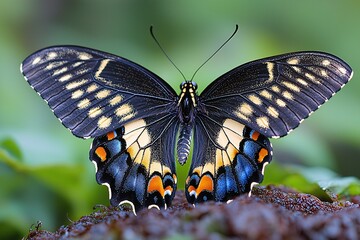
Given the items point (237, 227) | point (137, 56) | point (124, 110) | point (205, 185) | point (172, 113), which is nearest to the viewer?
point (237, 227)

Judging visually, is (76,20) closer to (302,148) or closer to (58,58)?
(302,148)

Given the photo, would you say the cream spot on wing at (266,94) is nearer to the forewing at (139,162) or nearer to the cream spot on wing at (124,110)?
the forewing at (139,162)

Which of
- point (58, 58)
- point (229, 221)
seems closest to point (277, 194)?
point (229, 221)

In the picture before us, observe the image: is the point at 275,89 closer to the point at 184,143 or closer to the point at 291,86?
the point at 291,86

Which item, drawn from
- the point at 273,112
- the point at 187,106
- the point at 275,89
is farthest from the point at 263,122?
the point at 187,106

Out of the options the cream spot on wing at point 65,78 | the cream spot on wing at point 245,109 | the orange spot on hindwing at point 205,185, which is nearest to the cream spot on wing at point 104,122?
the cream spot on wing at point 65,78

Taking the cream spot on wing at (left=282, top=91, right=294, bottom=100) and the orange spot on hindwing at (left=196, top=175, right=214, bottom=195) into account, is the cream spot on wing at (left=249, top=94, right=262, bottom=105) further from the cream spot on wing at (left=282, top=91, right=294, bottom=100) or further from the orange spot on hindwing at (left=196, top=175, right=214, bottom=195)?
the orange spot on hindwing at (left=196, top=175, right=214, bottom=195)

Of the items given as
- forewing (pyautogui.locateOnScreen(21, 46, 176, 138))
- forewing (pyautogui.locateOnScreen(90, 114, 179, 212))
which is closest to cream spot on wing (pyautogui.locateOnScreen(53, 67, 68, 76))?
forewing (pyautogui.locateOnScreen(21, 46, 176, 138))
